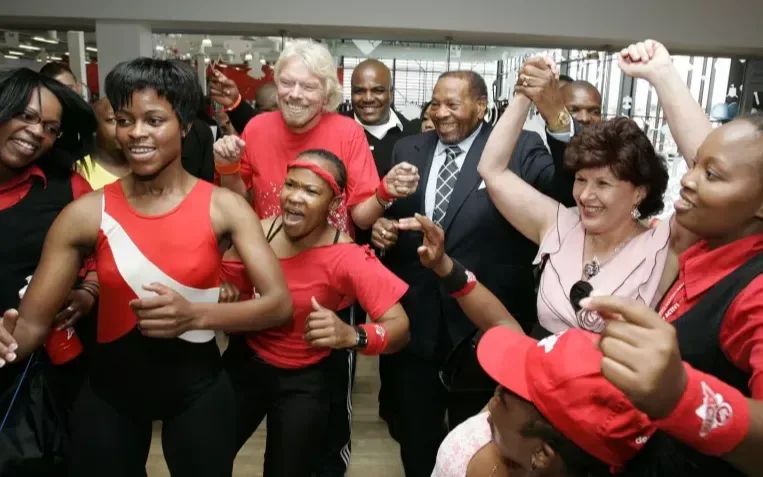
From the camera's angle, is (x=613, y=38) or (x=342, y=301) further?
(x=613, y=38)

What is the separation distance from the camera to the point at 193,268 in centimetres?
154

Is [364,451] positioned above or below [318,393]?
below

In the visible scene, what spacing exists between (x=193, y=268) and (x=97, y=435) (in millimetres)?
500

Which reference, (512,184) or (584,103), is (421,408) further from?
(584,103)

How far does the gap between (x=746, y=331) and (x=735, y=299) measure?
62mm

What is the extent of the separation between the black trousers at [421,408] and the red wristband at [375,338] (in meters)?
0.52

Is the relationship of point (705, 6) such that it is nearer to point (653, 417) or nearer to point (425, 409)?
point (425, 409)

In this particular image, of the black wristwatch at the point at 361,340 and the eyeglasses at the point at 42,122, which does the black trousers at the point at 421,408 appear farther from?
the eyeglasses at the point at 42,122

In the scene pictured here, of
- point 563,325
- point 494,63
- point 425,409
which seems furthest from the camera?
point 494,63

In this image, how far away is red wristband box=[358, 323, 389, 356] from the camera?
1.76 metres

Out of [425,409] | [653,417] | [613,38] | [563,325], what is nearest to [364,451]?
[425,409]

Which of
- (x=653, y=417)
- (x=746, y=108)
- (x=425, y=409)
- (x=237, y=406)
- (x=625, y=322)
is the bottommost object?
(x=425, y=409)

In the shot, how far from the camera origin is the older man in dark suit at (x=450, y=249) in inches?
85.8

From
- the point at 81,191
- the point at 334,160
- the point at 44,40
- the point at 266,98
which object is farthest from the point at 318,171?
the point at 44,40
